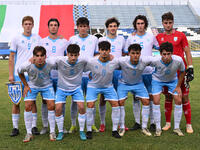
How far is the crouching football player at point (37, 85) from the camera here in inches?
161

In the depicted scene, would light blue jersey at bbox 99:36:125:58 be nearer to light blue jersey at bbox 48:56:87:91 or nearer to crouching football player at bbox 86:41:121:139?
crouching football player at bbox 86:41:121:139

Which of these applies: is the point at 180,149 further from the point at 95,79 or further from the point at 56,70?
the point at 56,70

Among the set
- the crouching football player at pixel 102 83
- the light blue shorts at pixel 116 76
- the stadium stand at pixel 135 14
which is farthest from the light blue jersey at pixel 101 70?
the stadium stand at pixel 135 14

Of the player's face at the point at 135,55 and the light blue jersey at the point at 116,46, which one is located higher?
the light blue jersey at the point at 116,46

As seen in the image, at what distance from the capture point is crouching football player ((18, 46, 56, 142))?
4.09 meters

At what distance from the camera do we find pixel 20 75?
425 cm

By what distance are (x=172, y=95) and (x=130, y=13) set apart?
39.6 meters

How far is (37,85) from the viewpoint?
431 centimetres

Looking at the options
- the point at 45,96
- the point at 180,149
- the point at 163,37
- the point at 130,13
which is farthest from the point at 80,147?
the point at 130,13

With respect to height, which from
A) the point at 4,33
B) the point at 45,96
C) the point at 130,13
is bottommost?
Answer: the point at 45,96

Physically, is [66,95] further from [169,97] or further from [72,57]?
[169,97]

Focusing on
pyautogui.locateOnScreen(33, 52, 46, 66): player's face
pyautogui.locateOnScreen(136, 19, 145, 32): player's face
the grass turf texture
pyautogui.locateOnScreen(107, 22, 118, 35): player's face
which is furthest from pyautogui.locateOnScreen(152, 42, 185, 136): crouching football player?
pyautogui.locateOnScreen(33, 52, 46, 66): player's face

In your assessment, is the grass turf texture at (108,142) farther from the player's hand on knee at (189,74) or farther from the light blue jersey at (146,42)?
the light blue jersey at (146,42)

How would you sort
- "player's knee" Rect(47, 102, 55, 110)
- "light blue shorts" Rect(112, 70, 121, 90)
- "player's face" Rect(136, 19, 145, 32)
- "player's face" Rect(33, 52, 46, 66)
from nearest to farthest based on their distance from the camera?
1. "player's face" Rect(33, 52, 46, 66)
2. "player's knee" Rect(47, 102, 55, 110)
3. "player's face" Rect(136, 19, 145, 32)
4. "light blue shorts" Rect(112, 70, 121, 90)
